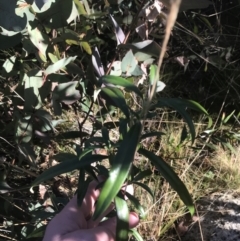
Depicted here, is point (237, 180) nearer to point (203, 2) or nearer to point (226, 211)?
point (226, 211)

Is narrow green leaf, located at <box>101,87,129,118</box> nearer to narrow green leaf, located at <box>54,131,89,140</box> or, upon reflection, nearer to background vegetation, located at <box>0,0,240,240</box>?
background vegetation, located at <box>0,0,240,240</box>

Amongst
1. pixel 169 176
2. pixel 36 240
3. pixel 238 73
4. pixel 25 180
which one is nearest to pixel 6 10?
pixel 169 176

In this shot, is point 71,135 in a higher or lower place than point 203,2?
lower

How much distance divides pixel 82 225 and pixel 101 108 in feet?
1.67

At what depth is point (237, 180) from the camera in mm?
1984

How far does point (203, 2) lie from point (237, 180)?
1.20 meters

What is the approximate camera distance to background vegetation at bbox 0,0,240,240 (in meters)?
0.80

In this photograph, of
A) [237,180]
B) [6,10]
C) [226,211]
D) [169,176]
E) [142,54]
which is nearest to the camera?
[169,176]

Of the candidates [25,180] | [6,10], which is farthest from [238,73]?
[6,10]

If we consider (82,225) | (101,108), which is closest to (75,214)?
(82,225)

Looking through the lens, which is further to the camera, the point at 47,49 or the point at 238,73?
the point at 238,73

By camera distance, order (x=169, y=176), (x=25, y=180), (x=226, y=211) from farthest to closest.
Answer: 1. (x=226, y=211)
2. (x=25, y=180)
3. (x=169, y=176)

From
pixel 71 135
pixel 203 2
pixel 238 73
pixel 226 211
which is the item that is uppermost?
pixel 203 2

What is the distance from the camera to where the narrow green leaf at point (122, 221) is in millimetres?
740
